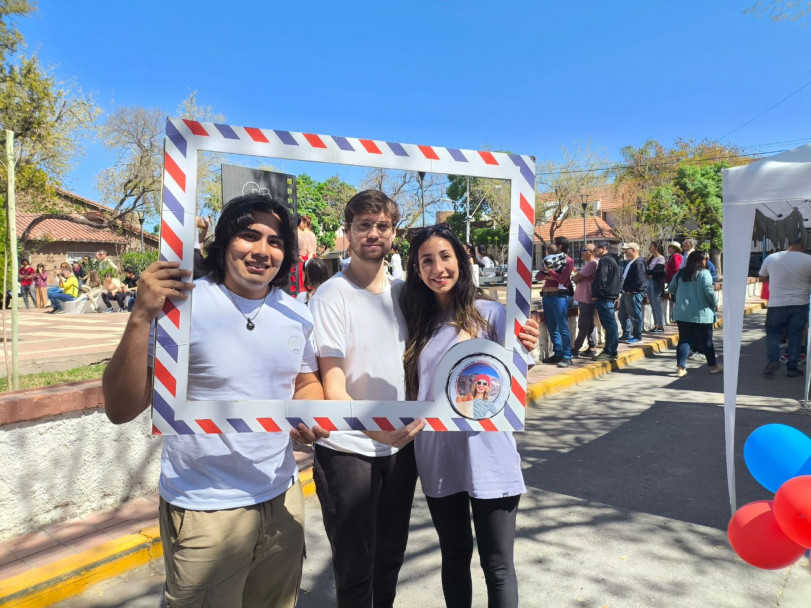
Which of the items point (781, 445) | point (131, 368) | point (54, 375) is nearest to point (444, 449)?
point (131, 368)

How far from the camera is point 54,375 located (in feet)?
19.0

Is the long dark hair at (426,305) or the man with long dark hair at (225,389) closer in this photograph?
the man with long dark hair at (225,389)

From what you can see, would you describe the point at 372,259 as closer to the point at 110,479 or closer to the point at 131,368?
the point at 131,368

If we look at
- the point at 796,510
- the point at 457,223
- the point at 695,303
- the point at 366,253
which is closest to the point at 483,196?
the point at 457,223

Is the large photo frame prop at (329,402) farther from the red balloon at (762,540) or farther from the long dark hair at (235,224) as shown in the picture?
the red balloon at (762,540)

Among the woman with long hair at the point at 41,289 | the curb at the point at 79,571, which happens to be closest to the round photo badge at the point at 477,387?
the curb at the point at 79,571

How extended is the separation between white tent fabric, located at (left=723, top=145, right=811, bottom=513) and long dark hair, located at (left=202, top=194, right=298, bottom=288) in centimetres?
245

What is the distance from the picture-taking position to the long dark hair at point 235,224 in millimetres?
1791

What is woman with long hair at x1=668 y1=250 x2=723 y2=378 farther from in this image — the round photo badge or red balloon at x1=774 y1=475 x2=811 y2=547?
the round photo badge

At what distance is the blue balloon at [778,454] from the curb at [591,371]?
474 centimetres

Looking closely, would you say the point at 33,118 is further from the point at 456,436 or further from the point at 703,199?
the point at 703,199

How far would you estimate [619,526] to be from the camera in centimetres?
388

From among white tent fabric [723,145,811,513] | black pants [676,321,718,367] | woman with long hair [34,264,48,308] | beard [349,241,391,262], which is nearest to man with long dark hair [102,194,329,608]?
beard [349,241,391,262]

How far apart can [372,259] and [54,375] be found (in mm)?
5132
